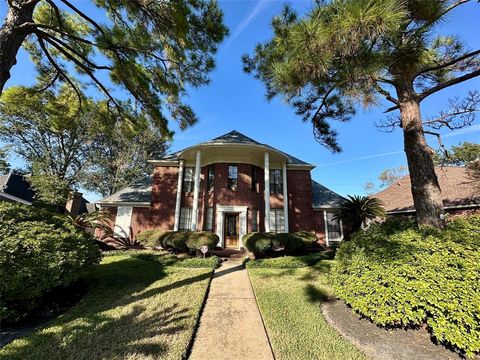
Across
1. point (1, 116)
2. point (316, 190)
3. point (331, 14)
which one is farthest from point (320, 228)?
point (1, 116)

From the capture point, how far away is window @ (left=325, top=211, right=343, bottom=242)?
14126mm

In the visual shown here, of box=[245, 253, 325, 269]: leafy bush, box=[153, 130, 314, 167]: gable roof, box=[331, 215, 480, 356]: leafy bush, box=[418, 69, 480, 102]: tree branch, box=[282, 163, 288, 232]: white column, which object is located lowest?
box=[245, 253, 325, 269]: leafy bush

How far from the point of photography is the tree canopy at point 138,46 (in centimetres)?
565

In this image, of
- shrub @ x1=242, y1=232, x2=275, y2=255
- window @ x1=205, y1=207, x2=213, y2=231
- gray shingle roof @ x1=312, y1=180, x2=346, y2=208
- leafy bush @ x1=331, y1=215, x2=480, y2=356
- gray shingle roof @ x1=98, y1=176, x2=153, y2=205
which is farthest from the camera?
gray shingle roof @ x1=312, y1=180, x2=346, y2=208

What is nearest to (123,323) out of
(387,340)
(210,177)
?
(387,340)

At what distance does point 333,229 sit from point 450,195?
6550 millimetres

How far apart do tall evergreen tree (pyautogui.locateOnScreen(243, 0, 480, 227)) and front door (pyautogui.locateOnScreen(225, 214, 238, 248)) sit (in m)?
9.19

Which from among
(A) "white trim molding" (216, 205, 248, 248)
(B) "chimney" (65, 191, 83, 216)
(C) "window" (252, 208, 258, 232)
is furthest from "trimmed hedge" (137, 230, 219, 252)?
(B) "chimney" (65, 191, 83, 216)

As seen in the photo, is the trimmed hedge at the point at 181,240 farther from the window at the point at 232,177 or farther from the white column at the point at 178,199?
the window at the point at 232,177

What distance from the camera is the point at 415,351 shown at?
3.33 metres

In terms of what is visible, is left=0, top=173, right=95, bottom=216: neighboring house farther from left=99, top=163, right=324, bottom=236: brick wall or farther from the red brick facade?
left=99, top=163, right=324, bottom=236: brick wall

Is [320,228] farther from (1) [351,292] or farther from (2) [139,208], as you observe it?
(2) [139,208]

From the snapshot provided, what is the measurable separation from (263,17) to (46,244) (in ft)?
24.3

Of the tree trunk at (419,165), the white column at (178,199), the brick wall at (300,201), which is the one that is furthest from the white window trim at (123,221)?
the tree trunk at (419,165)
